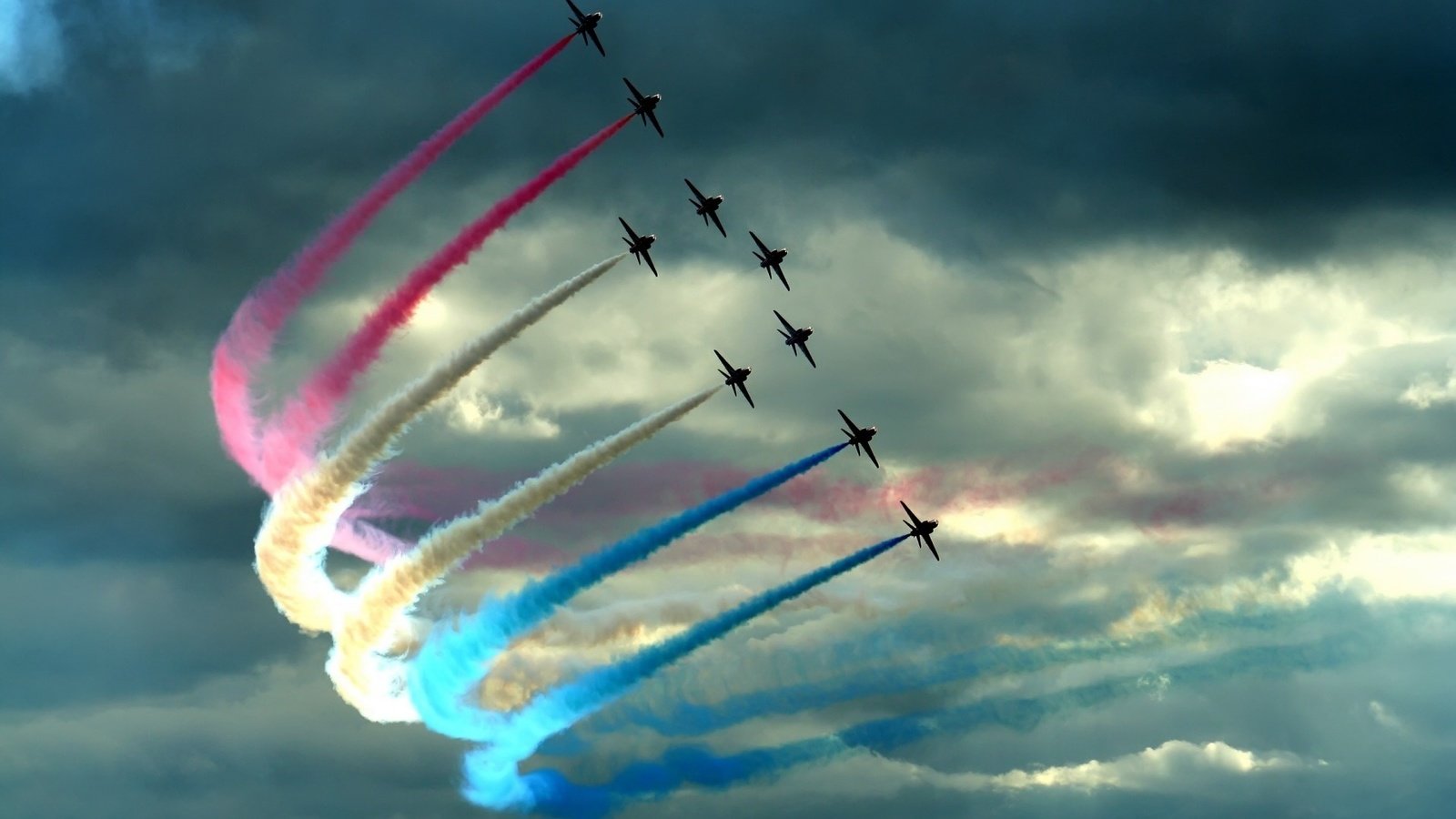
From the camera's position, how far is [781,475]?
145875mm

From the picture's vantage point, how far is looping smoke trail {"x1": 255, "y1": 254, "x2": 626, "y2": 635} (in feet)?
465

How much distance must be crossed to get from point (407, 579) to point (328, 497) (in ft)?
23.2

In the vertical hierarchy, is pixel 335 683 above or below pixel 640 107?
A: below

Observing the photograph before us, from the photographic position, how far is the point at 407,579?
5733 inches

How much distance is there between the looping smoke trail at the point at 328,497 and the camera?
141875mm

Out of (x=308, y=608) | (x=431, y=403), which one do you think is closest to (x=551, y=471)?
(x=431, y=403)

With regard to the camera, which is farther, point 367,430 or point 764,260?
point 764,260

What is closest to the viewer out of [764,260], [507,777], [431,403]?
[431,403]

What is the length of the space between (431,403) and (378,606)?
45.2 feet

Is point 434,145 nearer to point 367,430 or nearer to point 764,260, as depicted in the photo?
point 367,430

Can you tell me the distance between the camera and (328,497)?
144 m

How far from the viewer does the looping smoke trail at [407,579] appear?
143 meters

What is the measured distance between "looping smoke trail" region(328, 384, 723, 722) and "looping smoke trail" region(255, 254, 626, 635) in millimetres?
1576

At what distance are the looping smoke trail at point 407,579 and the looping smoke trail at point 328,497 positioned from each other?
5.17ft
